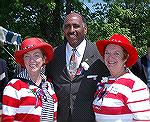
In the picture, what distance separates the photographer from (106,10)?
15.5 metres

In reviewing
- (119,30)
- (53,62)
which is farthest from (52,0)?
(53,62)

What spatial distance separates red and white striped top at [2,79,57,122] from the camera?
3455 millimetres

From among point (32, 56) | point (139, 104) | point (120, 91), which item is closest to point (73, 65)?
point (32, 56)

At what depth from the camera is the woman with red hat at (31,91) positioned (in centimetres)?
347

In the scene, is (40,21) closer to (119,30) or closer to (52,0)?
(52,0)

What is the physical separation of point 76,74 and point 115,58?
0.57 meters

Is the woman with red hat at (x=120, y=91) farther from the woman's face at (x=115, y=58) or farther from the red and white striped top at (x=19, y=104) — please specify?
the red and white striped top at (x=19, y=104)

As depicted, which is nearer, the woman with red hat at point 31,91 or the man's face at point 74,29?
the woman with red hat at point 31,91

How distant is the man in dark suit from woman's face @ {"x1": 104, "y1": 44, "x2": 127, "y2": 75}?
0.36 meters

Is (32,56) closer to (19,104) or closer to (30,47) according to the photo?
(30,47)

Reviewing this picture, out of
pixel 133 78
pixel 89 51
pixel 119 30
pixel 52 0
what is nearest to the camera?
pixel 133 78

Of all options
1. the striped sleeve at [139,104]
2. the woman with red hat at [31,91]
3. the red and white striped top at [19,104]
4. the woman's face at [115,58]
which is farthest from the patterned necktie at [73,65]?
the striped sleeve at [139,104]

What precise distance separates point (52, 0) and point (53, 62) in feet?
29.4

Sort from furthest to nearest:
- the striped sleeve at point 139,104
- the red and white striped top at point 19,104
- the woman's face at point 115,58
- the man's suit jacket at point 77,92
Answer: the man's suit jacket at point 77,92 → the woman's face at point 115,58 → the red and white striped top at point 19,104 → the striped sleeve at point 139,104
